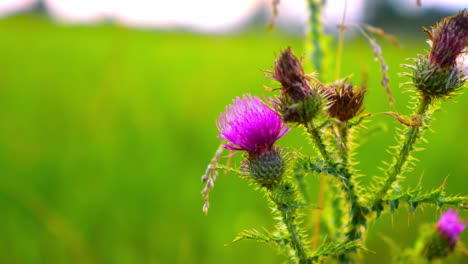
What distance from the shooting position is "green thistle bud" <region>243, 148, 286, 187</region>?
41.5 inches

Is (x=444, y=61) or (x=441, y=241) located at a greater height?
(x=444, y=61)

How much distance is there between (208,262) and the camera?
2699mm

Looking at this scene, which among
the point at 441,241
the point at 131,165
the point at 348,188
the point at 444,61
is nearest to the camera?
the point at 348,188

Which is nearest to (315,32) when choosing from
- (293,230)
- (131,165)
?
(293,230)

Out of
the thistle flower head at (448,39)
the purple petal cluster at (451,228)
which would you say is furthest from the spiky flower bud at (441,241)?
the thistle flower head at (448,39)

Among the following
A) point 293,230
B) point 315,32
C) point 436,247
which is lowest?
point 436,247

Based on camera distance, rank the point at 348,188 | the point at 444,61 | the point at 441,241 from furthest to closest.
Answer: the point at 441,241 → the point at 444,61 → the point at 348,188

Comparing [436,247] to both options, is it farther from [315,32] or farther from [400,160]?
[315,32]

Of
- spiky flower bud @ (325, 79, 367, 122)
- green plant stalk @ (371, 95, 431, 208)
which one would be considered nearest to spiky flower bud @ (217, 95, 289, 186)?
spiky flower bud @ (325, 79, 367, 122)

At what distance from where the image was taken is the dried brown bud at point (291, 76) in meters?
1.00

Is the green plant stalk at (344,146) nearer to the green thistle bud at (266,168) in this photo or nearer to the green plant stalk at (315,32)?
the green thistle bud at (266,168)

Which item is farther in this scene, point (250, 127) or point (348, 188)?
point (250, 127)

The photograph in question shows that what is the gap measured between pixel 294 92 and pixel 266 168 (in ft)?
0.58

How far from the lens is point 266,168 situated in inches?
41.7
